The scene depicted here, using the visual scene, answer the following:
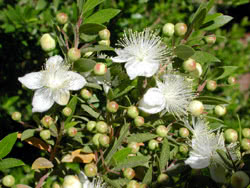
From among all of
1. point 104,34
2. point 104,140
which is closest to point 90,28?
point 104,34

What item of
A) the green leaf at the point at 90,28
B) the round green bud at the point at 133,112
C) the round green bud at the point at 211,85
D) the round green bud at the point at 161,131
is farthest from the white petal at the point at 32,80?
the round green bud at the point at 211,85

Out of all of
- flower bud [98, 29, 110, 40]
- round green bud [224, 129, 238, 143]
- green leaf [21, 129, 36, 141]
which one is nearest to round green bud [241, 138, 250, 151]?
round green bud [224, 129, 238, 143]

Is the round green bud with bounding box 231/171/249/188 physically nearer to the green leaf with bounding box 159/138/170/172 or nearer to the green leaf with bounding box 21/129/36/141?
the green leaf with bounding box 159/138/170/172

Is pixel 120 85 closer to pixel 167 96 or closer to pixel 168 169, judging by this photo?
pixel 167 96

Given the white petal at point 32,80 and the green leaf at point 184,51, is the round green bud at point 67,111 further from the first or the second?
the green leaf at point 184,51

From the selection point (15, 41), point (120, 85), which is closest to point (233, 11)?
point (15, 41)

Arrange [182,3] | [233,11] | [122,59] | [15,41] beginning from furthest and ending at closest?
1. [233,11]
2. [182,3]
3. [15,41]
4. [122,59]

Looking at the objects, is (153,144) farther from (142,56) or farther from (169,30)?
(169,30)
